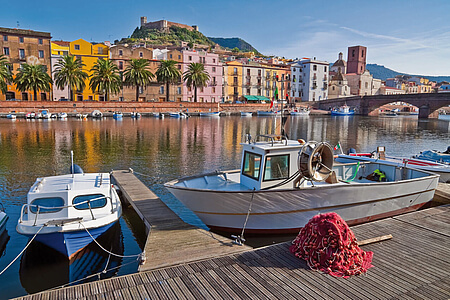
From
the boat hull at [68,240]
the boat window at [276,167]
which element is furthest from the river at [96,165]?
the boat window at [276,167]

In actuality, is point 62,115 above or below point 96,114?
below

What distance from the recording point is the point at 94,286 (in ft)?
23.8

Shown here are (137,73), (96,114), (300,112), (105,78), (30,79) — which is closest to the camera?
(30,79)

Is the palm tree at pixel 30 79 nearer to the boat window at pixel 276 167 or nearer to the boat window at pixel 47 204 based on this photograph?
the boat window at pixel 47 204

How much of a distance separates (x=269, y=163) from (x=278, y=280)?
4.99m

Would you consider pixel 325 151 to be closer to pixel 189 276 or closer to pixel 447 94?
pixel 189 276

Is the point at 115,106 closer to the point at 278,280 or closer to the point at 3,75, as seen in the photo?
the point at 3,75

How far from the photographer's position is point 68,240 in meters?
10.1

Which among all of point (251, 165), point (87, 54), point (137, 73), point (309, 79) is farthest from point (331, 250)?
point (309, 79)

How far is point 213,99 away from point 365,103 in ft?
156

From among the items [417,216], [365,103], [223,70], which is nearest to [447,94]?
[365,103]

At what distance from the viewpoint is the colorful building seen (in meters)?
75.5

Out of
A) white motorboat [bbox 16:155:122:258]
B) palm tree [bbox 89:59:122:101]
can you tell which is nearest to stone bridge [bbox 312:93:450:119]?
palm tree [bbox 89:59:122:101]

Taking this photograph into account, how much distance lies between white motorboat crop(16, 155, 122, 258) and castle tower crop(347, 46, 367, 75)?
153 metres
